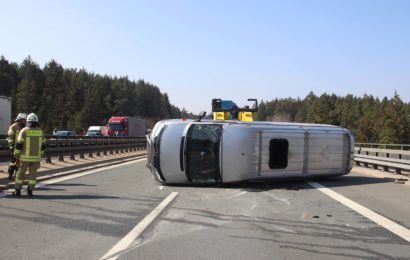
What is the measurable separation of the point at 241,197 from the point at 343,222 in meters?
3.49

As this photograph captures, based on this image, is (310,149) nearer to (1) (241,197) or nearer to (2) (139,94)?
(1) (241,197)

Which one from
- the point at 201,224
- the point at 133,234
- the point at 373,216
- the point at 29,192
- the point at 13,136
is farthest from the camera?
the point at 13,136

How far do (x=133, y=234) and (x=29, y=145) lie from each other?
15.8 feet

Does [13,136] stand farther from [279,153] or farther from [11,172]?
[279,153]

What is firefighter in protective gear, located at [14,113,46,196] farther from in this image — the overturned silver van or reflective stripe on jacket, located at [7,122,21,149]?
the overturned silver van

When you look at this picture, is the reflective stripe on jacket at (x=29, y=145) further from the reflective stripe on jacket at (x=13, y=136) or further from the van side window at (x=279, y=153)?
the van side window at (x=279, y=153)

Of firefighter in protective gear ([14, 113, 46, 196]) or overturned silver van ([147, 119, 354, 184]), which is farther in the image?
overturned silver van ([147, 119, 354, 184])

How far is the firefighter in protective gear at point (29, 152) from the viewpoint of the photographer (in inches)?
441

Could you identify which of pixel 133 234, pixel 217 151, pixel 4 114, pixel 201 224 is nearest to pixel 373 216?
pixel 201 224

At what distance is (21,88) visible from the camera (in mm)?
102000

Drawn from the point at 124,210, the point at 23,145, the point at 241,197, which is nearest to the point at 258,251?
the point at 124,210

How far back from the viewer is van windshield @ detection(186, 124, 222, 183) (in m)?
13.6

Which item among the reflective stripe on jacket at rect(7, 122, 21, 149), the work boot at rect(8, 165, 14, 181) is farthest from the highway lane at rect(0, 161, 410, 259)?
the reflective stripe on jacket at rect(7, 122, 21, 149)

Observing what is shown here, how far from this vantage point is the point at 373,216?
31.2ft
